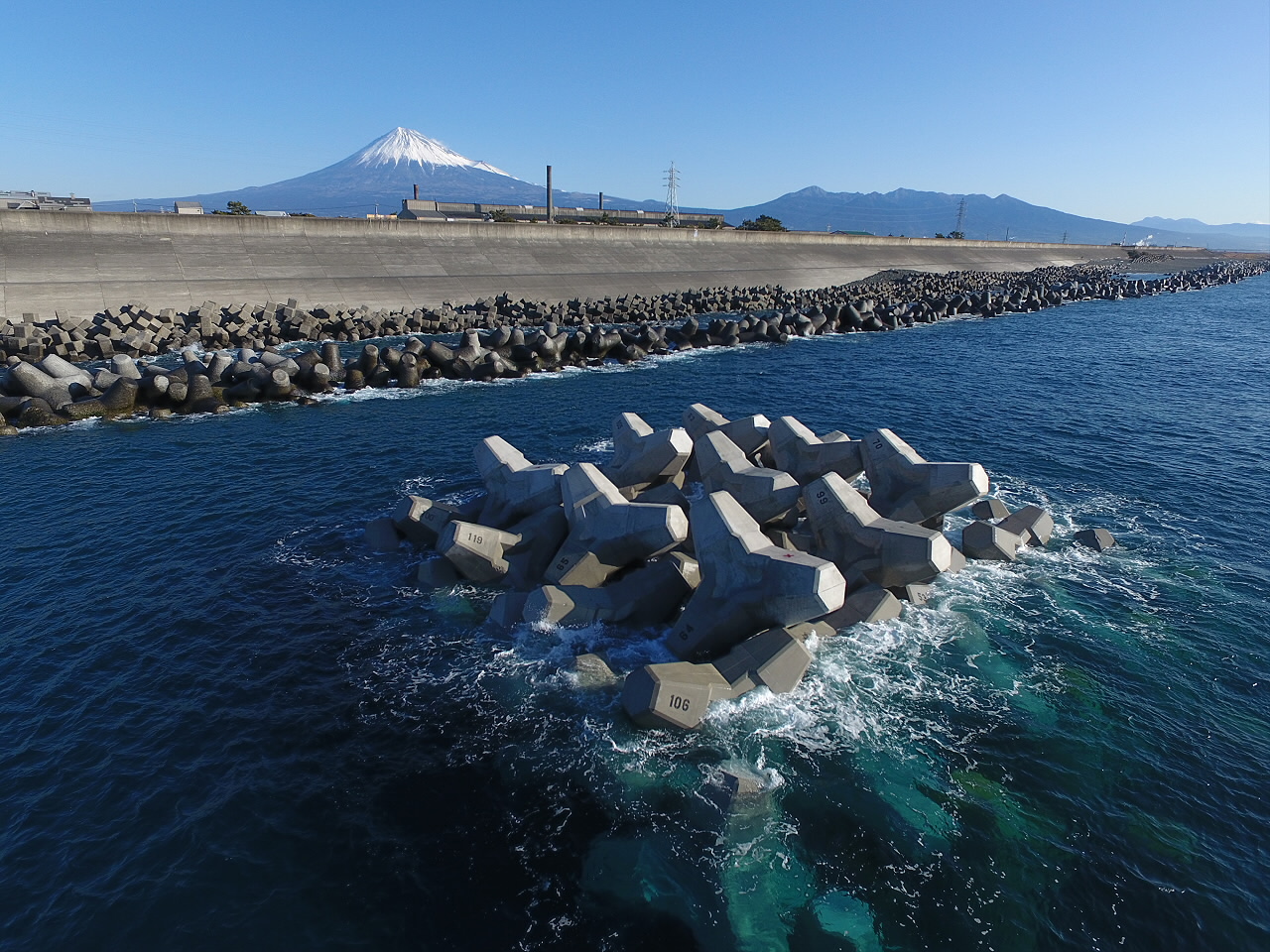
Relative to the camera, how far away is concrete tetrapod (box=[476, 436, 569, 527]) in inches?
803

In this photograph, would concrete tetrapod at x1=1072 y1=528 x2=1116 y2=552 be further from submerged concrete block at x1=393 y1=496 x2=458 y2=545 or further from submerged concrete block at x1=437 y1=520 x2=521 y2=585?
submerged concrete block at x1=393 y1=496 x2=458 y2=545

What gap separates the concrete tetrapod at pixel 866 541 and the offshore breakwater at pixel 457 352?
27764 millimetres

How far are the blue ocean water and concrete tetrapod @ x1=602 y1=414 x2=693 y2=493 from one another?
6.24 metres

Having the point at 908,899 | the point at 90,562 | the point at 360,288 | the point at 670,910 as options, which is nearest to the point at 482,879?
the point at 670,910

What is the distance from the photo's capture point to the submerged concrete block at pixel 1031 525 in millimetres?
20547

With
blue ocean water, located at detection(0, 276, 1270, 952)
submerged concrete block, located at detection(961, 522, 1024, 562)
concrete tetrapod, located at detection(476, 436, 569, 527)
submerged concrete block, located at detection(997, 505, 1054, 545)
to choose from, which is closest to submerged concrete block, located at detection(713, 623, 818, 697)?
blue ocean water, located at detection(0, 276, 1270, 952)

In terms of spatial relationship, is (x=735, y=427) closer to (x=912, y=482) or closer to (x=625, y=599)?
(x=912, y=482)

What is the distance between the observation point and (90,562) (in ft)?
63.0

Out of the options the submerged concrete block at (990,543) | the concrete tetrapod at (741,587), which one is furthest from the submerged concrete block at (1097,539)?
the concrete tetrapod at (741,587)

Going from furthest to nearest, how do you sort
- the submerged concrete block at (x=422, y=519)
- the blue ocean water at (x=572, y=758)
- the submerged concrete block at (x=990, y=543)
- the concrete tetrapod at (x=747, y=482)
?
the submerged concrete block at (x=422, y=519) < the submerged concrete block at (x=990, y=543) < the concrete tetrapod at (x=747, y=482) < the blue ocean water at (x=572, y=758)

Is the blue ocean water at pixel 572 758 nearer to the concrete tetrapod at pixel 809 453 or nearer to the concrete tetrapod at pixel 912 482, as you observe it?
the concrete tetrapod at pixel 912 482

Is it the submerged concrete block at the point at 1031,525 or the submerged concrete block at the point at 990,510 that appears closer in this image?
the submerged concrete block at the point at 1031,525

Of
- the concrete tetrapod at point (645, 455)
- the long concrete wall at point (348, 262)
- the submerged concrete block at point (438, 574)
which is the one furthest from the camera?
the long concrete wall at point (348, 262)

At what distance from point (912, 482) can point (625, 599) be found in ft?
30.2
